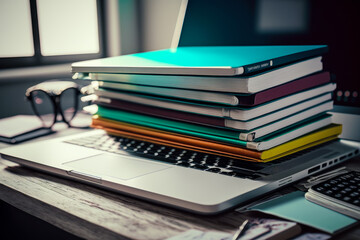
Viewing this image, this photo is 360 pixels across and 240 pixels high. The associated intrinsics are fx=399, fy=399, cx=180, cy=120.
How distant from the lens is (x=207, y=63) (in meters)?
0.64

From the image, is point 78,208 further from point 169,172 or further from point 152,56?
point 152,56

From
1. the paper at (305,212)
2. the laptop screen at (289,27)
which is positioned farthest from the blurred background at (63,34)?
the paper at (305,212)

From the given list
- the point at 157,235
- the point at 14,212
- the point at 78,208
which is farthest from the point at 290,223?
the point at 14,212

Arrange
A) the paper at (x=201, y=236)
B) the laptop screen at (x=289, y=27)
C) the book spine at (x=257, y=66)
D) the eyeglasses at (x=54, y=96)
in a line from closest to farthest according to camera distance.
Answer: the paper at (x=201, y=236)
the book spine at (x=257, y=66)
the laptop screen at (x=289, y=27)
the eyeglasses at (x=54, y=96)

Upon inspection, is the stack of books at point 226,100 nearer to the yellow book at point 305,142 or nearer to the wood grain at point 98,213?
the yellow book at point 305,142

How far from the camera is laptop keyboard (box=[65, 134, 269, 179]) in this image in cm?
59

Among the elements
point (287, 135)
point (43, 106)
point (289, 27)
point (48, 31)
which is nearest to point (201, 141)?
point (287, 135)

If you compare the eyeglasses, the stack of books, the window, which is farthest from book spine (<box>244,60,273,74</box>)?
the window

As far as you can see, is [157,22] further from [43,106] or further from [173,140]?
[173,140]

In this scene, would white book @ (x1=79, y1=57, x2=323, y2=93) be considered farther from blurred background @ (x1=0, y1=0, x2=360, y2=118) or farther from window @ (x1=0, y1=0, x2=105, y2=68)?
window @ (x1=0, y1=0, x2=105, y2=68)

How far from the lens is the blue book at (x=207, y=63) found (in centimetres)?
58

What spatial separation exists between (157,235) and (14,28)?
153 centimetres

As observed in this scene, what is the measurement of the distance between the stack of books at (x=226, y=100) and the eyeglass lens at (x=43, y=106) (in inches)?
18.8

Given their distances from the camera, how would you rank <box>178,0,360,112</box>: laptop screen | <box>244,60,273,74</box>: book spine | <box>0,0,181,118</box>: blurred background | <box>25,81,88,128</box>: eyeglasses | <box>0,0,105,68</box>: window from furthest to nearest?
1. <box>0,0,105,68</box>: window
2. <box>0,0,181,118</box>: blurred background
3. <box>25,81,88,128</box>: eyeglasses
4. <box>178,0,360,112</box>: laptop screen
5. <box>244,60,273,74</box>: book spine
